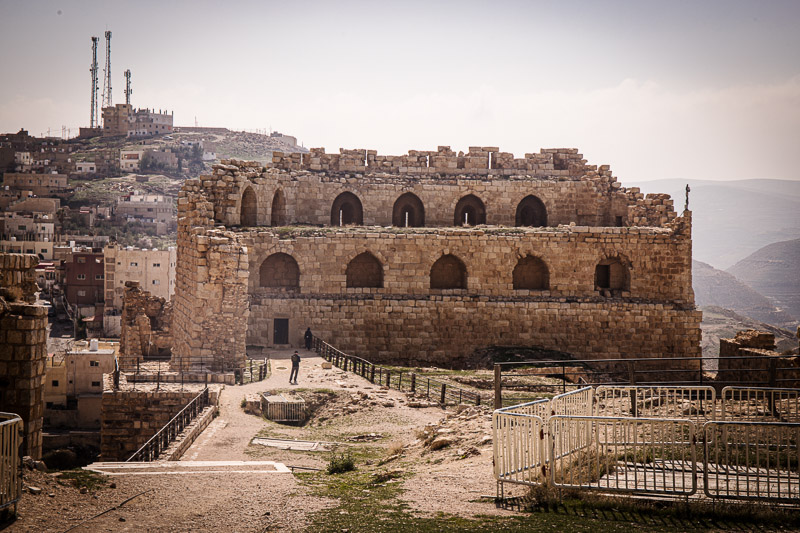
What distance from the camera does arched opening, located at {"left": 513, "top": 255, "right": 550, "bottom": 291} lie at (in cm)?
2670

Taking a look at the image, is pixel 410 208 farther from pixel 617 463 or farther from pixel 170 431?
pixel 617 463

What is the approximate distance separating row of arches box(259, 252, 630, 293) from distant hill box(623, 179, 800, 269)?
57425 mm

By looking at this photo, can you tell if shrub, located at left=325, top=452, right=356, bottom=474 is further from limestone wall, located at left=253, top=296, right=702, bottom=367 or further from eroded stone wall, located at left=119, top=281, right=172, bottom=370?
limestone wall, located at left=253, top=296, right=702, bottom=367

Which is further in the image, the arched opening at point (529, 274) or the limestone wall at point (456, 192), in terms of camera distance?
the limestone wall at point (456, 192)

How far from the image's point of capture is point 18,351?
10.3 metres

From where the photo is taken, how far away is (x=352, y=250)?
25484 millimetres

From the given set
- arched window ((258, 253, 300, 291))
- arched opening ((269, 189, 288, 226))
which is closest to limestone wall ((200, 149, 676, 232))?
arched opening ((269, 189, 288, 226))

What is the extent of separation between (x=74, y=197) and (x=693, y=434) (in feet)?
326

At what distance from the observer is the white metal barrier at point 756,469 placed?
7203mm

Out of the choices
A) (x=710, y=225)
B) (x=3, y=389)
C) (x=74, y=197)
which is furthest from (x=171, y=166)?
(x=3, y=389)

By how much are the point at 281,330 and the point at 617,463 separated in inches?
698

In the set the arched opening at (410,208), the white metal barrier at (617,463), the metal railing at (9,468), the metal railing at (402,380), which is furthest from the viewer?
the arched opening at (410,208)

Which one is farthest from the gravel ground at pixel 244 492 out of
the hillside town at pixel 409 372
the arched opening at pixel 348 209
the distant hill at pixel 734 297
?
the distant hill at pixel 734 297

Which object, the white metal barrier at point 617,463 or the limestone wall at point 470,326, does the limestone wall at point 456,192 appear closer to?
the limestone wall at point 470,326
